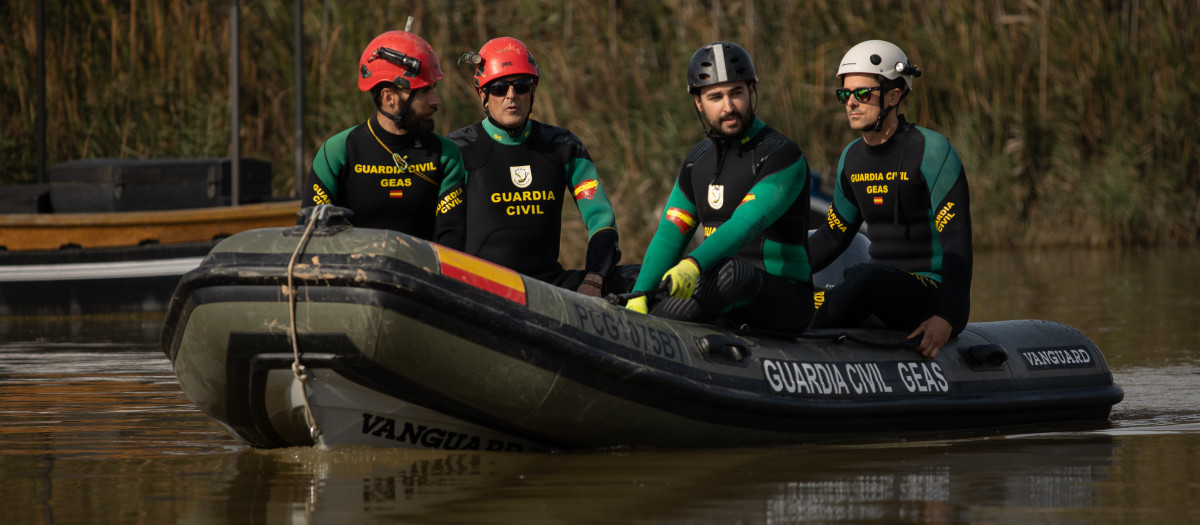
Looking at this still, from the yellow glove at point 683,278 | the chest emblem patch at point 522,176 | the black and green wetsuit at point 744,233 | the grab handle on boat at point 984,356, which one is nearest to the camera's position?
the yellow glove at point 683,278

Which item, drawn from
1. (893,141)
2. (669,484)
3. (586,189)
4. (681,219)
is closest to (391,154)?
(586,189)

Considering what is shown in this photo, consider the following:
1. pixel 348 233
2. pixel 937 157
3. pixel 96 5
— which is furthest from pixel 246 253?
pixel 96 5

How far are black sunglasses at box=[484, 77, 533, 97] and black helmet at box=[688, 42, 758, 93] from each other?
1.04 metres

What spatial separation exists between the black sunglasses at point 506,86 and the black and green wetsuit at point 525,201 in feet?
0.59

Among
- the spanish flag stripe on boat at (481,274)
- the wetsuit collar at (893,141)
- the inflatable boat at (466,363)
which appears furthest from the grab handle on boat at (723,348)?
the wetsuit collar at (893,141)

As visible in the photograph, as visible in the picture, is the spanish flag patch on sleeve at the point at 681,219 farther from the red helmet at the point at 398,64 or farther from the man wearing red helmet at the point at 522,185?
the red helmet at the point at 398,64

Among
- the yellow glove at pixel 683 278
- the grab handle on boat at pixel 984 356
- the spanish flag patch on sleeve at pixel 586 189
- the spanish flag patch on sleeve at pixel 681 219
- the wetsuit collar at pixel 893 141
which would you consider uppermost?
the wetsuit collar at pixel 893 141

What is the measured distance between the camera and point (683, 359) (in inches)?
224

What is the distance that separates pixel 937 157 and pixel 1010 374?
940mm

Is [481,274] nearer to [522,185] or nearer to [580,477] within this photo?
[580,477]

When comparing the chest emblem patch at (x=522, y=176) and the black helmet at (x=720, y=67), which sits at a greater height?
the black helmet at (x=720, y=67)

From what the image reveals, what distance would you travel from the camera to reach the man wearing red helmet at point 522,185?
6820 mm

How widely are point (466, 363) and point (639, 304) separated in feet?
3.33

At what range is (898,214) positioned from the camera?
21.8 ft
